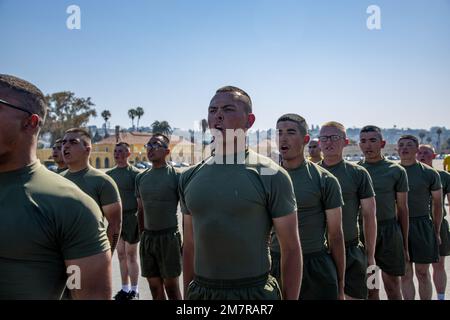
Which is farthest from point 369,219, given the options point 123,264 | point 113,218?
point 123,264

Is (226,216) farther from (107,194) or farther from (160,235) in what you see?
(160,235)

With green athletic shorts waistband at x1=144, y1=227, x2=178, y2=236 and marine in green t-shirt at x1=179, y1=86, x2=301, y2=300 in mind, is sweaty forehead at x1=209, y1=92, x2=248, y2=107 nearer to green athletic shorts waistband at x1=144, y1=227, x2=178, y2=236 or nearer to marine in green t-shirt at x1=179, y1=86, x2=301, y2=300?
marine in green t-shirt at x1=179, y1=86, x2=301, y2=300

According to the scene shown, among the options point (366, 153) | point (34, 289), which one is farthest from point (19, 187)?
point (366, 153)

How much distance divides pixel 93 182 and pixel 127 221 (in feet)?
7.30

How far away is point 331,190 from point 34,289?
8.24ft

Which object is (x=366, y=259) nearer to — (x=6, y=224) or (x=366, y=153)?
(x=366, y=153)

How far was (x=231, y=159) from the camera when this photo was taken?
8.46ft

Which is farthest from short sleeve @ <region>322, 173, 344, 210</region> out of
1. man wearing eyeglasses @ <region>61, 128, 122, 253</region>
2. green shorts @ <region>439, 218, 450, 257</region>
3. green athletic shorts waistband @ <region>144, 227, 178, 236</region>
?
green shorts @ <region>439, 218, 450, 257</region>

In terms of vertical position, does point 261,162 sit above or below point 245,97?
→ below

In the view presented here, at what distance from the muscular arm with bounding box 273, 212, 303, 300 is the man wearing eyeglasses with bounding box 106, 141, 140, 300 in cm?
398

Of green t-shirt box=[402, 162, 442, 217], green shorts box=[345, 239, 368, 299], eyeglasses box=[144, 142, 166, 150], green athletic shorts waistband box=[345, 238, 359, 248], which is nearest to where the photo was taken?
green shorts box=[345, 239, 368, 299]

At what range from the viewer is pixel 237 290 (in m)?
2.40

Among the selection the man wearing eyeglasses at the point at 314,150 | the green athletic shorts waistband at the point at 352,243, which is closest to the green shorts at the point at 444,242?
the man wearing eyeglasses at the point at 314,150

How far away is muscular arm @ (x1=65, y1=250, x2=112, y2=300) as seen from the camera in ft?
5.88
